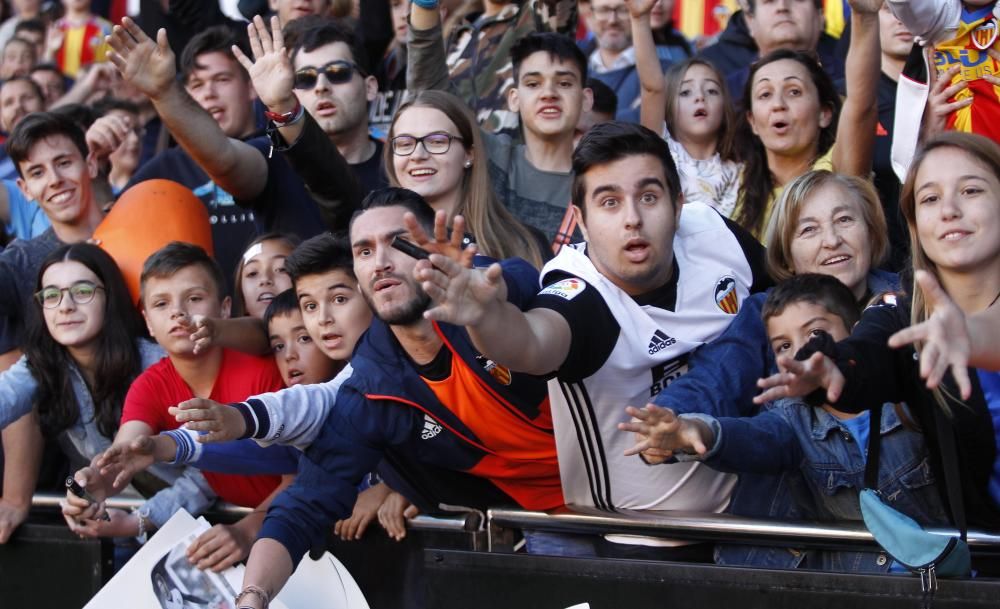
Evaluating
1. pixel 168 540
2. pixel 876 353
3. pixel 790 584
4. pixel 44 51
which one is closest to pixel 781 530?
pixel 790 584

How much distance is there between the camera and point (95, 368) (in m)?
5.45

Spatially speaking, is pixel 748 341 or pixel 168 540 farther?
pixel 168 540

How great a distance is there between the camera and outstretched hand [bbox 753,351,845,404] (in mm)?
3266

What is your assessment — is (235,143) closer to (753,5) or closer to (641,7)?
(641,7)

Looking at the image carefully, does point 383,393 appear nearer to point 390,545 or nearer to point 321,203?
point 390,545

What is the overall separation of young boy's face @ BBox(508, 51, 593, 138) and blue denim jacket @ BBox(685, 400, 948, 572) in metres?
2.08

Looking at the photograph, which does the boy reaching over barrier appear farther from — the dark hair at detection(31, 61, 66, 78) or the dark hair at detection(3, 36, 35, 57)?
the dark hair at detection(3, 36, 35, 57)

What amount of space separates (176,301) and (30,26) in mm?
5305

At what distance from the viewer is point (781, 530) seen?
372cm

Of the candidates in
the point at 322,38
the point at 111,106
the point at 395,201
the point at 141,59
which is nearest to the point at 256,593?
the point at 395,201

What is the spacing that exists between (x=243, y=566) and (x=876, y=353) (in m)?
2.28

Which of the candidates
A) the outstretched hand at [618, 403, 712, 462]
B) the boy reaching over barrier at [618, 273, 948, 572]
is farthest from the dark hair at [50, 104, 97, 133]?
the outstretched hand at [618, 403, 712, 462]

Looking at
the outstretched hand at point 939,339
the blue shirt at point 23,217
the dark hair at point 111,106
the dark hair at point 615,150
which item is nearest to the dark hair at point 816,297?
the dark hair at point 615,150

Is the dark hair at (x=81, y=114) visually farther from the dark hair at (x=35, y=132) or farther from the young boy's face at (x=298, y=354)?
the young boy's face at (x=298, y=354)
